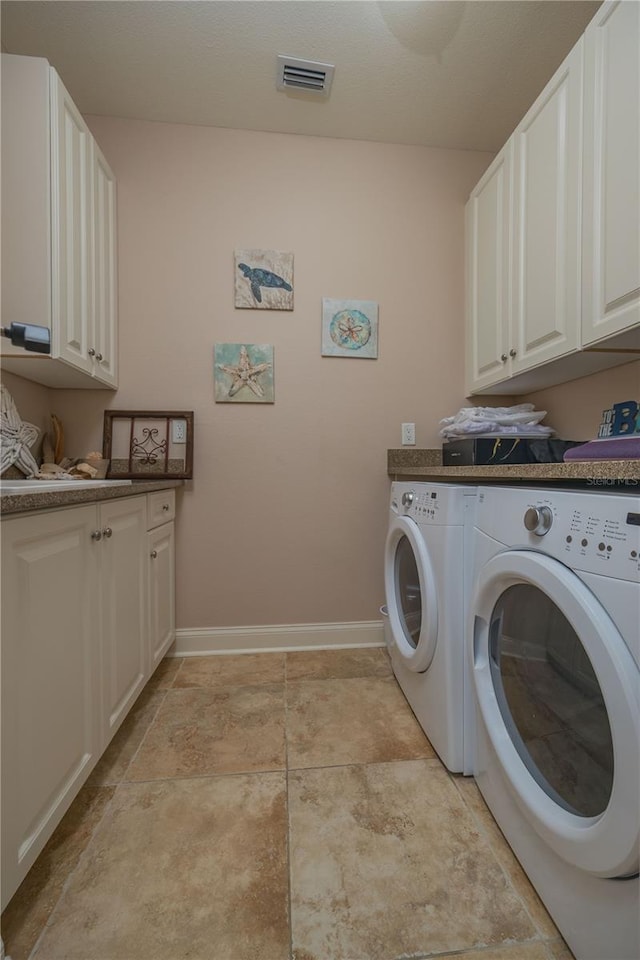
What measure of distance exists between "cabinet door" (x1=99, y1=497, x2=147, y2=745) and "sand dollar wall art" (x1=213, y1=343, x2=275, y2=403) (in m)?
0.75

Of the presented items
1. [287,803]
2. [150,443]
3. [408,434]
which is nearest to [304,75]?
[408,434]

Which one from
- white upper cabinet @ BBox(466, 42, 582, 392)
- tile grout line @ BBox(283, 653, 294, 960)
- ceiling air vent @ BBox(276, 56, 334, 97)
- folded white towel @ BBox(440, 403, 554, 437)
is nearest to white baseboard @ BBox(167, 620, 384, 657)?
tile grout line @ BBox(283, 653, 294, 960)

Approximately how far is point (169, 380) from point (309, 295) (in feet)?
2.72

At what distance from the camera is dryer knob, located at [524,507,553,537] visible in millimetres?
762

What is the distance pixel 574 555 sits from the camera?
687 millimetres

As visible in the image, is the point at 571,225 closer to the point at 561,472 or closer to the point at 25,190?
the point at 561,472

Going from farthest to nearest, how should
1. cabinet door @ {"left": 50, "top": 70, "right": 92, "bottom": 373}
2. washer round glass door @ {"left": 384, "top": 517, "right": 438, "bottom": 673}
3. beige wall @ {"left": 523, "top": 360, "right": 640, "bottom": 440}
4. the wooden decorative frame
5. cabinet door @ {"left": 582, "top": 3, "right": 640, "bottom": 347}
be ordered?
the wooden decorative frame
beige wall @ {"left": 523, "top": 360, "right": 640, "bottom": 440}
cabinet door @ {"left": 50, "top": 70, "right": 92, "bottom": 373}
washer round glass door @ {"left": 384, "top": 517, "right": 438, "bottom": 673}
cabinet door @ {"left": 582, "top": 3, "right": 640, "bottom": 347}

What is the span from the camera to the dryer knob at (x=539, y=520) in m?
0.76

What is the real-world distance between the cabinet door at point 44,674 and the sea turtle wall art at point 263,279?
53.7 inches

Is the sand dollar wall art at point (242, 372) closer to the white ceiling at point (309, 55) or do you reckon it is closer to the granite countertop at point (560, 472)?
the granite countertop at point (560, 472)

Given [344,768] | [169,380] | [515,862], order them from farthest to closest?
[169,380], [344,768], [515,862]

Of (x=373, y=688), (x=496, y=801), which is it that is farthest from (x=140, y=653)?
(x=496, y=801)

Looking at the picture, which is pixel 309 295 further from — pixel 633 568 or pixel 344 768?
pixel 344 768

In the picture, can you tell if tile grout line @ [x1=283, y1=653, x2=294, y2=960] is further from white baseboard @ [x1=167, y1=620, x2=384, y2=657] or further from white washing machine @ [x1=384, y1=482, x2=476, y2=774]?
white washing machine @ [x1=384, y1=482, x2=476, y2=774]
